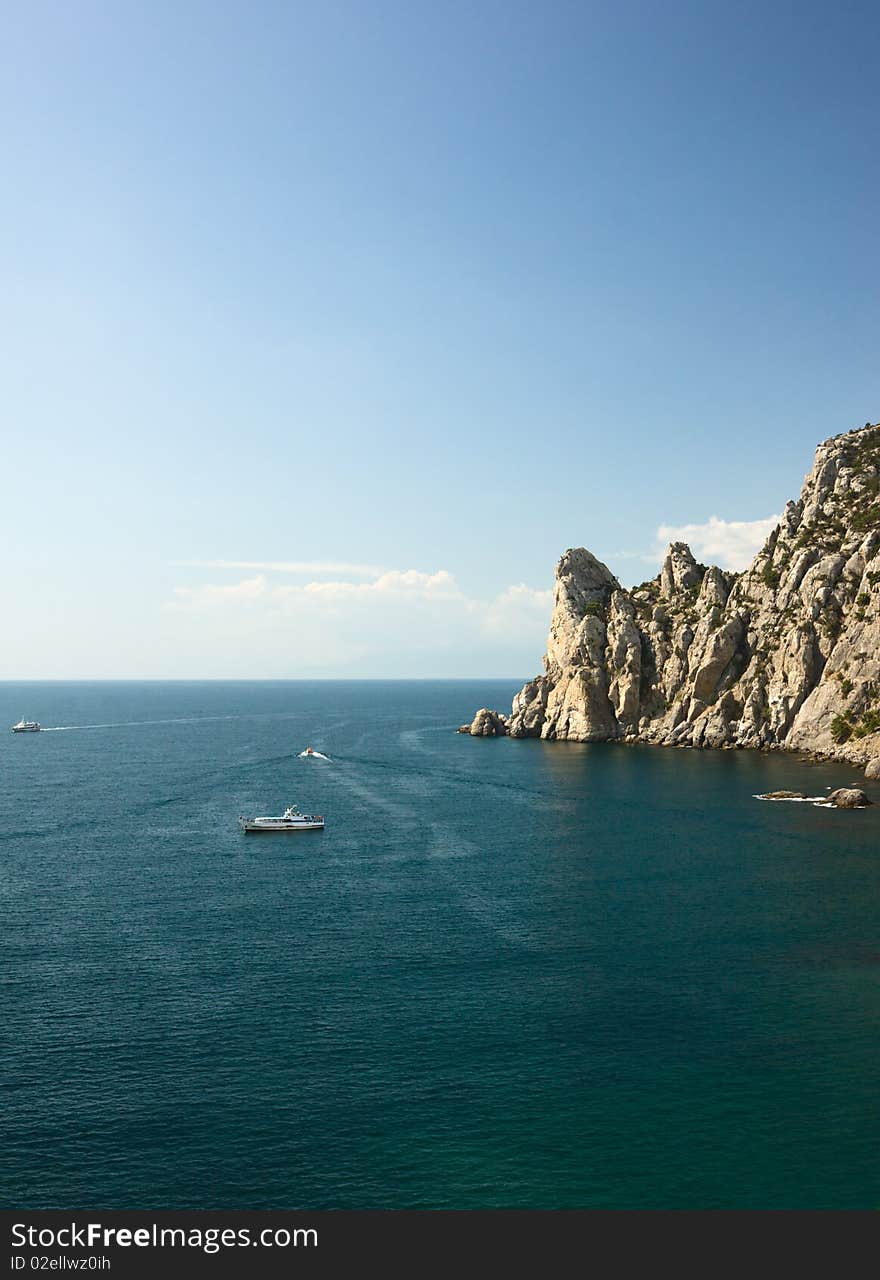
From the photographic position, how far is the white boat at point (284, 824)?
11769cm

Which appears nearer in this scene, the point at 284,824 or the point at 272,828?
the point at 272,828

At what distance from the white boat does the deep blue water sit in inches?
136

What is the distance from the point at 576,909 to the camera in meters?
82.1

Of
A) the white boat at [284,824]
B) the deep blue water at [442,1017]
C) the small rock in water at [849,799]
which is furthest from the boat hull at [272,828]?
the small rock in water at [849,799]

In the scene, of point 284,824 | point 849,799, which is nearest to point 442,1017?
point 284,824

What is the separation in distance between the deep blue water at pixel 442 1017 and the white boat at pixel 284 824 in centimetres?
344

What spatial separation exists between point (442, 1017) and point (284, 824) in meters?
64.8

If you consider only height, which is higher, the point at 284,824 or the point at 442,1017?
the point at 284,824

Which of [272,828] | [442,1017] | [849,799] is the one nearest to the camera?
[442,1017]

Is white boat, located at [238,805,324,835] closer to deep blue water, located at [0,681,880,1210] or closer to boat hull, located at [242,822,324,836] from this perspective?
boat hull, located at [242,822,324,836]

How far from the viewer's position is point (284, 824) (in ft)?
389

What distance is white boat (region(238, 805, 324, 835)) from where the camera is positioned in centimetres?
11769

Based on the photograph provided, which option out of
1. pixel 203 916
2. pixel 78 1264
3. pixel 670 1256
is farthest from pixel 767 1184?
pixel 203 916

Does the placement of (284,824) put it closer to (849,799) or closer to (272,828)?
(272,828)
